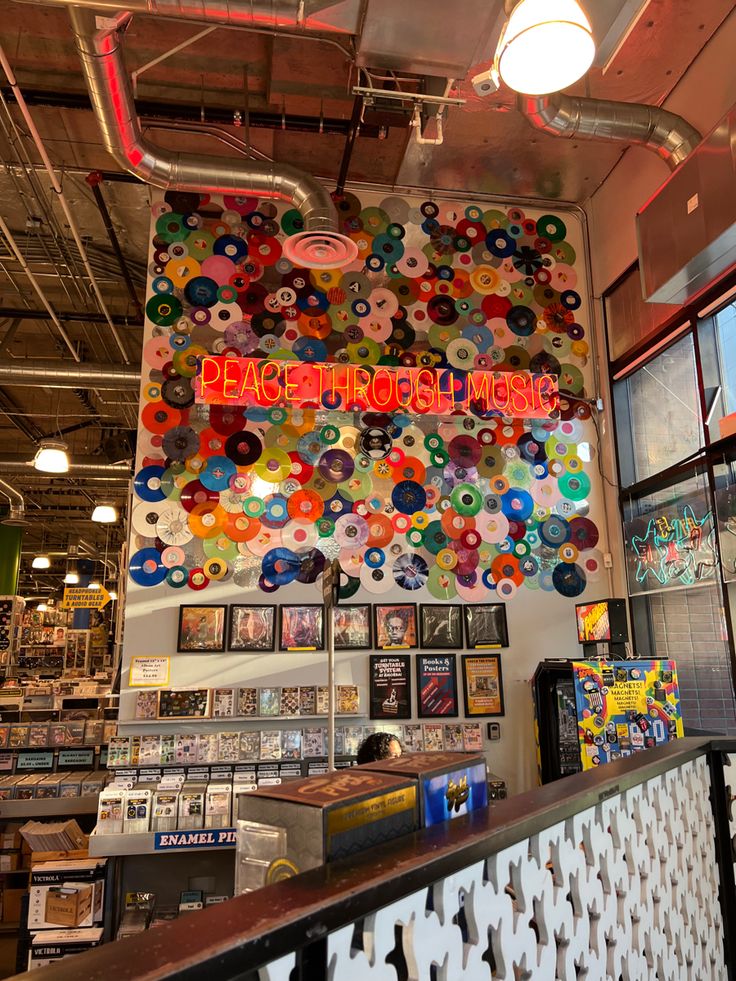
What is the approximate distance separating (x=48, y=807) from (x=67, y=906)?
4.61 feet

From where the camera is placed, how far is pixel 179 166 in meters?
5.01

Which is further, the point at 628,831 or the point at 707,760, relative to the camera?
the point at 707,760

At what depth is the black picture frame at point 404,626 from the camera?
532cm

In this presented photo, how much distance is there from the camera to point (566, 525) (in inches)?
227

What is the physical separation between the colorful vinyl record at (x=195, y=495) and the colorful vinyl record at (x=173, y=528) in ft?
0.23

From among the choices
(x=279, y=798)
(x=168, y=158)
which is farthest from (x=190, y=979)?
(x=168, y=158)

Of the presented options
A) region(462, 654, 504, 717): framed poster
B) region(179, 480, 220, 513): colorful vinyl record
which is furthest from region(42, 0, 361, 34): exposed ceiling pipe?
region(462, 654, 504, 717): framed poster

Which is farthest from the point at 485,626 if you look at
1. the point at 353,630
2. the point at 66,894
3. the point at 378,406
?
the point at 66,894

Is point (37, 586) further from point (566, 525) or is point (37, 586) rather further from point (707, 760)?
point (707, 760)

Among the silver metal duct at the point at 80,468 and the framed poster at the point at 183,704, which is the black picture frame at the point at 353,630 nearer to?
the framed poster at the point at 183,704

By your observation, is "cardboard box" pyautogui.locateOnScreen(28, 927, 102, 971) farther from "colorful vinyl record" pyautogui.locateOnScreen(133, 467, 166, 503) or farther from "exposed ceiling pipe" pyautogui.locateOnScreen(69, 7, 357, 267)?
"exposed ceiling pipe" pyautogui.locateOnScreen(69, 7, 357, 267)

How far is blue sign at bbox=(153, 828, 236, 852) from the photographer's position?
13.9ft

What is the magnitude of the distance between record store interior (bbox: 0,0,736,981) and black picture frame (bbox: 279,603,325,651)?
2 centimetres

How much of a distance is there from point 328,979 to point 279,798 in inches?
12.7
